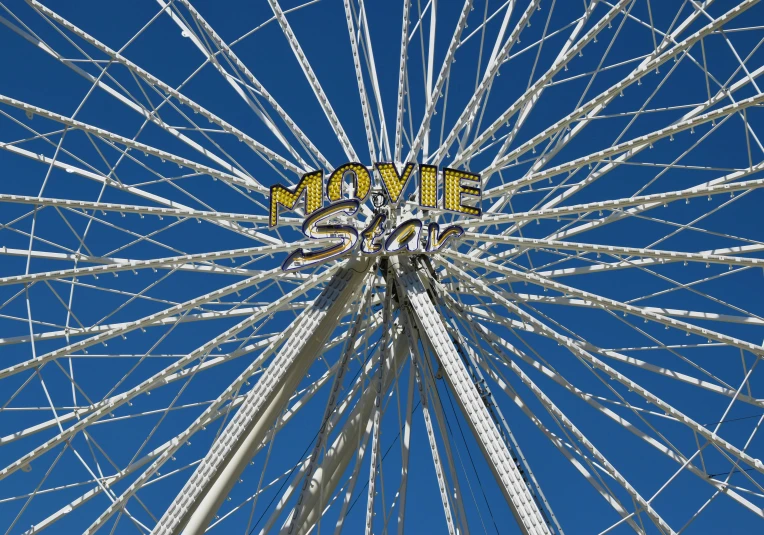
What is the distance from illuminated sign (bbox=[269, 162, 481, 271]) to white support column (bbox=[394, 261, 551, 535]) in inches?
33.4

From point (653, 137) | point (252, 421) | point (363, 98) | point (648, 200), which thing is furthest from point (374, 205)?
point (653, 137)

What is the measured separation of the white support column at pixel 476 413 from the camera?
19.1m

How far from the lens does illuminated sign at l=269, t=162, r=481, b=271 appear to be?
22000 mm

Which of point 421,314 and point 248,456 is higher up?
point 421,314

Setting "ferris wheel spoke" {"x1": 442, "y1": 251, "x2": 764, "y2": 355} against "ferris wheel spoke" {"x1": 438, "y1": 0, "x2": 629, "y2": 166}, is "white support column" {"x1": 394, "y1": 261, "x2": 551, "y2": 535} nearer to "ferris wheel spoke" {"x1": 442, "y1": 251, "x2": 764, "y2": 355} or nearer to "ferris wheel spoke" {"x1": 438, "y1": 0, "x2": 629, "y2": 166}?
"ferris wheel spoke" {"x1": 442, "y1": 251, "x2": 764, "y2": 355}

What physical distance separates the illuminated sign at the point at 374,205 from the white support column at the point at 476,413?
0.85 meters

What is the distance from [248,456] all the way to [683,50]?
10.9 m

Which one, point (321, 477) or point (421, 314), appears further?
point (321, 477)

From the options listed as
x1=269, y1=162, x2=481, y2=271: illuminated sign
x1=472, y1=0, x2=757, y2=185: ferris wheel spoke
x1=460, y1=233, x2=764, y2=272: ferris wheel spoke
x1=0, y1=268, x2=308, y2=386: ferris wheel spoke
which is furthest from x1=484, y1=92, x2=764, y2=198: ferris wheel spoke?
x1=0, y1=268, x2=308, y2=386: ferris wheel spoke

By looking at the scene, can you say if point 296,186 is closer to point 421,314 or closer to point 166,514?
point 421,314

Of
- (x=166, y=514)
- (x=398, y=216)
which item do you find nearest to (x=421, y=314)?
(x=398, y=216)

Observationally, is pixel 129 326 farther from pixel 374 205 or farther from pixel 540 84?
pixel 540 84

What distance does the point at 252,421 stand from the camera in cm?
2112

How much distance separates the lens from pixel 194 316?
25.5 m
